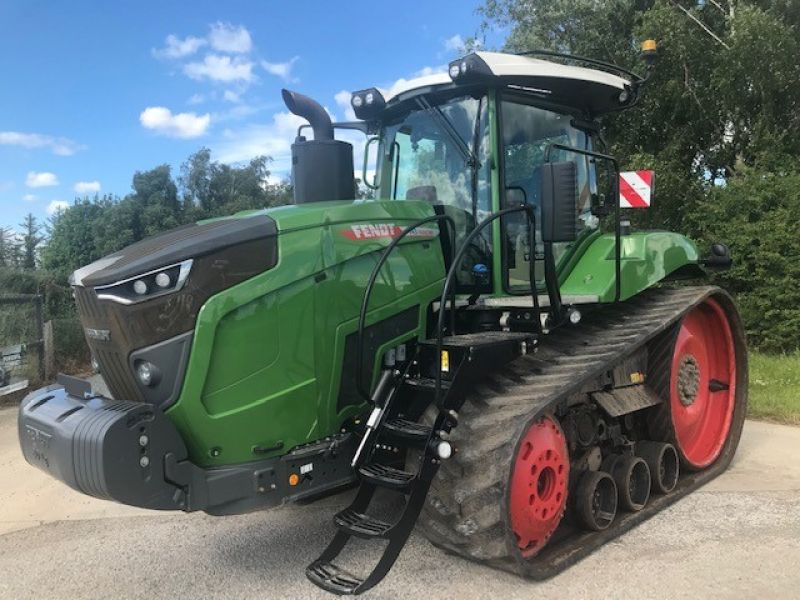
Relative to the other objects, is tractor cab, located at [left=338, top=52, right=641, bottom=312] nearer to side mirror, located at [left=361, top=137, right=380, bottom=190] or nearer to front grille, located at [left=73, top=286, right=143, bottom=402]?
side mirror, located at [left=361, top=137, right=380, bottom=190]

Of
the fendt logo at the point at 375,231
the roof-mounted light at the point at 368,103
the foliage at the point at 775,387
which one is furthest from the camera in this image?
the foliage at the point at 775,387

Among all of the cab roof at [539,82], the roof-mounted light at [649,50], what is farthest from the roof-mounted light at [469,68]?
the roof-mounted light at [649,50]

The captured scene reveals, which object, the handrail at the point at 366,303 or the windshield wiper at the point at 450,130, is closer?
the handrail at the point at 366,303

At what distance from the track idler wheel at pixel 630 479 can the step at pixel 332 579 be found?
1831 millimetres

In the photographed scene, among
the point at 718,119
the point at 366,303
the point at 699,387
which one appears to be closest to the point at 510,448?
the point at 366,303

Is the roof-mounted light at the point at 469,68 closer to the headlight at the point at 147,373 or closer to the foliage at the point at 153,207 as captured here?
the headlight at the point at 147,373

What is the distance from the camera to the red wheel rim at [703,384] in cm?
512

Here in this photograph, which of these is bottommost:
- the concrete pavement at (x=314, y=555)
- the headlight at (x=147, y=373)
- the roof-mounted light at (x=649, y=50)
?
the concrete pavement at (x=314, y=555)

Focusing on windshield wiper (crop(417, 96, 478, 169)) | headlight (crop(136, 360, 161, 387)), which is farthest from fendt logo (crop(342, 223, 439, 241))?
headlight (crop(136, 360, 161, 387))

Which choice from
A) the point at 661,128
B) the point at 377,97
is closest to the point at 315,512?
the point at 377,97

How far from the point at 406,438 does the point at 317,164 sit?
1836 mm

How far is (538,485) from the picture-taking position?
12.1ft

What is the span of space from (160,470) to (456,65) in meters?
2.64

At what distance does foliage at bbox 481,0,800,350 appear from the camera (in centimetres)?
966
